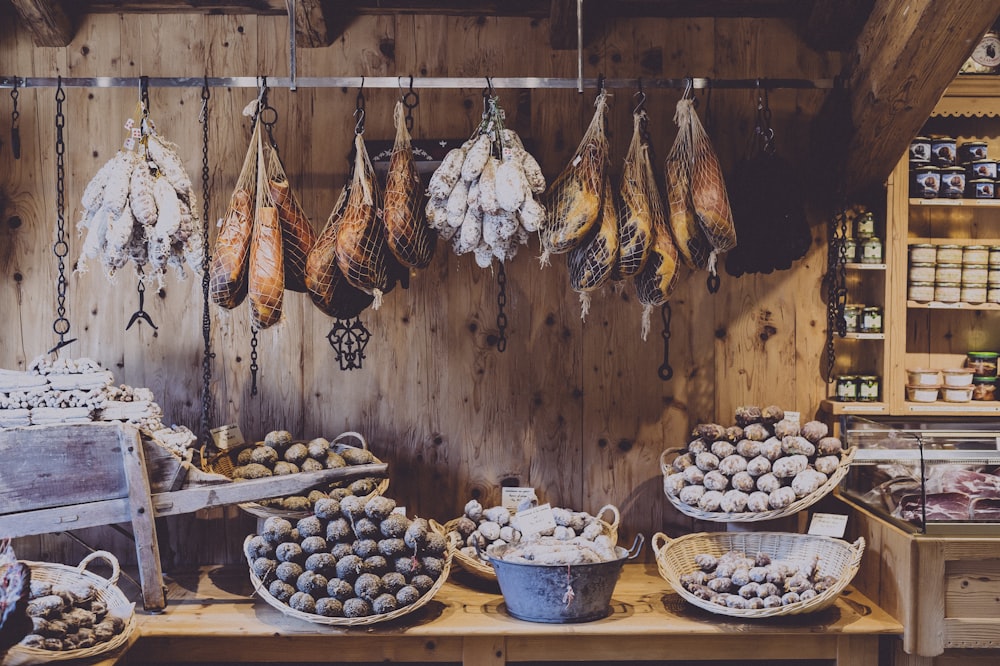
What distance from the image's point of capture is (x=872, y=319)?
319cm

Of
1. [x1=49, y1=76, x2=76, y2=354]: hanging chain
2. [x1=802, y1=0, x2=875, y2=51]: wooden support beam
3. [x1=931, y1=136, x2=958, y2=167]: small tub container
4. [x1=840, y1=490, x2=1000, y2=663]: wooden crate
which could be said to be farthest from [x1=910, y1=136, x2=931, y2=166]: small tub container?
[x1=49, y1=76, x2=76, y2=354]: hanging chain

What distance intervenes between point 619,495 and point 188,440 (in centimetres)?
155

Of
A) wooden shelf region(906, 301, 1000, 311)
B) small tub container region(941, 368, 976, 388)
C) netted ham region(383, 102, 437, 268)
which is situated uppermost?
netted ham region(383, 102, 437, 268)

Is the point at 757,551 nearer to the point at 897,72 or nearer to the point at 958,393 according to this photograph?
the point at 958,393

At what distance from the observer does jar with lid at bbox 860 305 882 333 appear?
319cm

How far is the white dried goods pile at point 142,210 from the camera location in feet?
8.60

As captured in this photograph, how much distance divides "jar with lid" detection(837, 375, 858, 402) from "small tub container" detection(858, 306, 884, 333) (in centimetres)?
18

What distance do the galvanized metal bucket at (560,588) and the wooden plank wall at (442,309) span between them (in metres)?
0.72

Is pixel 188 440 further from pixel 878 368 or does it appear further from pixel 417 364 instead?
pixel 878 368

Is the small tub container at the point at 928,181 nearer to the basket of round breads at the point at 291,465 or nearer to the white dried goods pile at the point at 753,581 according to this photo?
the white dried goods pile at the point at 753,581

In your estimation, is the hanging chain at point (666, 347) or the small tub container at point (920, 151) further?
the small tub container at point (920, 151)

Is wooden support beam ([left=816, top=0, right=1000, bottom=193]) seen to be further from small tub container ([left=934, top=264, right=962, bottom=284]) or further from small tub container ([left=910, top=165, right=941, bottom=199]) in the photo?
small tub container ([left=934, top=264, right=962, bottom=284])

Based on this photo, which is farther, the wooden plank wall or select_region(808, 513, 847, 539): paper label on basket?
the wooden plank wall

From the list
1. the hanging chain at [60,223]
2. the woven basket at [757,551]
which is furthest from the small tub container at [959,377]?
the hanging chain at [60,223]
